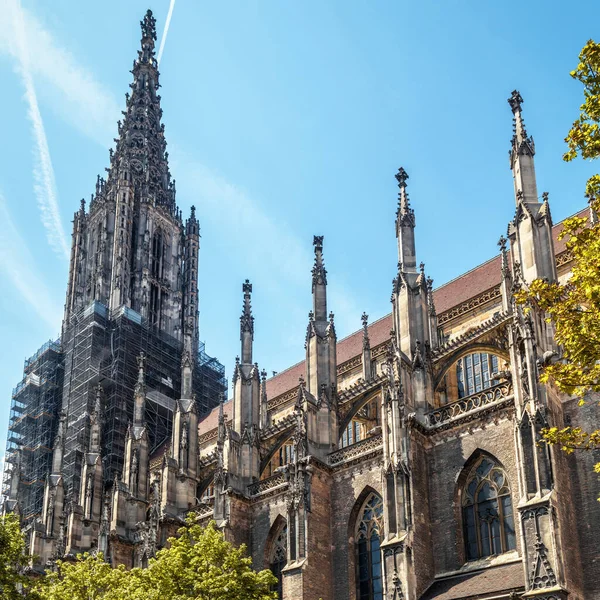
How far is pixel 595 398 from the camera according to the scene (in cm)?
2022

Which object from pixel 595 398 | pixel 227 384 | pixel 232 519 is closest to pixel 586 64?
pixel 595 398

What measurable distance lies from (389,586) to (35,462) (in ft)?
90.6

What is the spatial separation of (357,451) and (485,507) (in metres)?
→ 4.87

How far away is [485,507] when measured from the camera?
20.8 meters

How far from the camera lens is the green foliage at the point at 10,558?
2158 cm

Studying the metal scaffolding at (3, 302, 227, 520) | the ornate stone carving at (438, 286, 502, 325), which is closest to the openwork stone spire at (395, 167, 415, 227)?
the ornate stone carving at (438, 286, 502, 325)

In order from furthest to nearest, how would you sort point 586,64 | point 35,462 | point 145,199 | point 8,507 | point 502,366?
point 145,199
point 35,462
point 8,507
point 502,366
point 586,64

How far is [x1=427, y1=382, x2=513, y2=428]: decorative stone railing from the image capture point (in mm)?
21406

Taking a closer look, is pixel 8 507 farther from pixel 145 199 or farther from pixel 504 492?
pixel 504 492

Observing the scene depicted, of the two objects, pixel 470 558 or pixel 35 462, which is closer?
pixel 470 558

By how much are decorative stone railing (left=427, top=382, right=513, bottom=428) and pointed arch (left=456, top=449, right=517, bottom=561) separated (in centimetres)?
112

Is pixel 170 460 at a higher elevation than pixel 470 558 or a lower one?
higher

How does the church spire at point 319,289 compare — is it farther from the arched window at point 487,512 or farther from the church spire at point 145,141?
the church spire at point 145,141

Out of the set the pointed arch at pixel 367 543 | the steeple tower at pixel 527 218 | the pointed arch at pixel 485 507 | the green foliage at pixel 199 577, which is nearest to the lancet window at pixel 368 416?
the pointed arch at pixel 367 543
